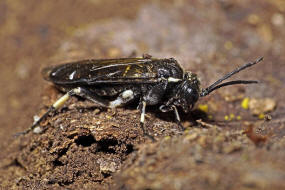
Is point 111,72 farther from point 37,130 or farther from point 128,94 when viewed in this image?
point 37,130

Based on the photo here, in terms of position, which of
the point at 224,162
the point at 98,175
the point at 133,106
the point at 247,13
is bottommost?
the point at 98,175

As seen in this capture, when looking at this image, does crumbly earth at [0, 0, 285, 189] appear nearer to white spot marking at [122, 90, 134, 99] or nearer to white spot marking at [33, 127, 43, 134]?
white spot marking at [33, 127, 43, 134]

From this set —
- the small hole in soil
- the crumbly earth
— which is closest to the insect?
the crumbly earth

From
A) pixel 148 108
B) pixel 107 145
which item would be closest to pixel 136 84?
pixel 148 108

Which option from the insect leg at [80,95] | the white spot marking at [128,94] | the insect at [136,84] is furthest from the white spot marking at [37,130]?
the white spot marking at [128,94]

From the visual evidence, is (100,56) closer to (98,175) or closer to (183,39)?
(183,39)

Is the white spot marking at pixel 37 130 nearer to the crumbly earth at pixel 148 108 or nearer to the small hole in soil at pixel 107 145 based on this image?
the crumbly earth at pixel 148 108

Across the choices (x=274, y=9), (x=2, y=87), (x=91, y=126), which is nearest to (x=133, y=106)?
(x=91, y=126)
